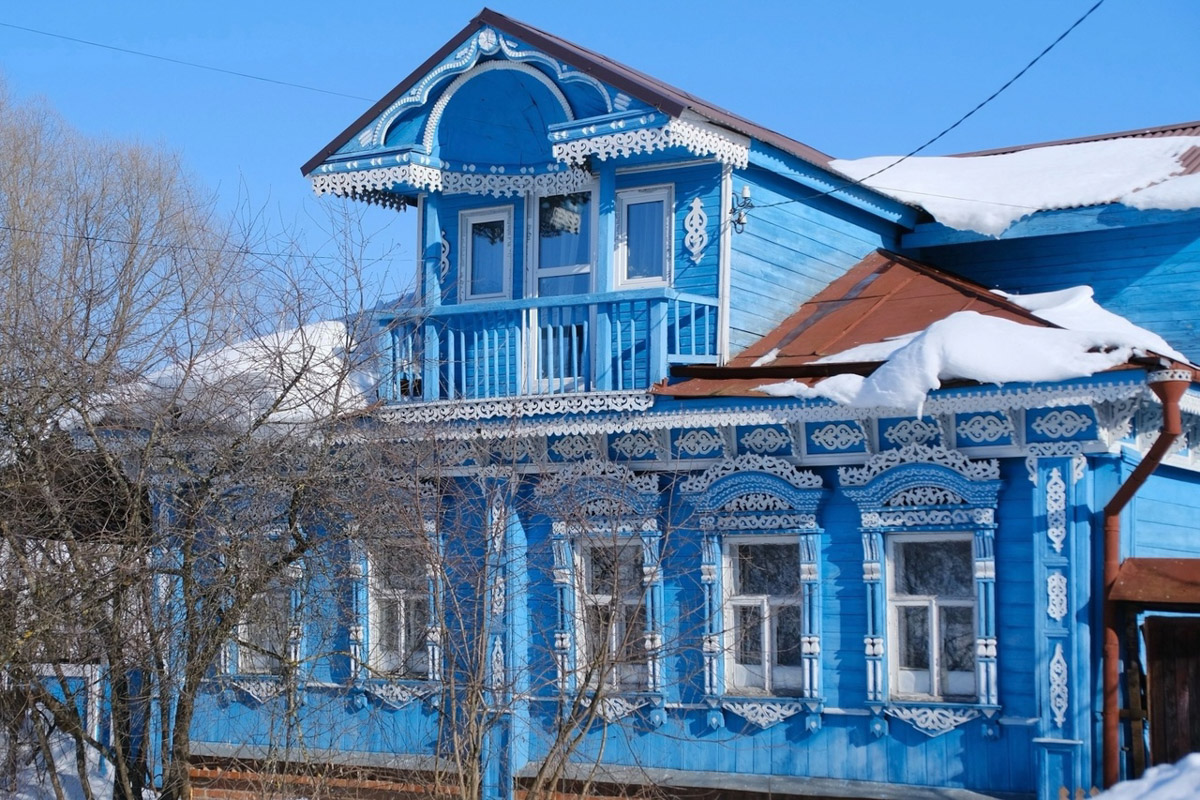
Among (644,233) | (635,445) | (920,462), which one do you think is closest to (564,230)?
(644,233)

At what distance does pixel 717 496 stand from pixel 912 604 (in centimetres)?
164

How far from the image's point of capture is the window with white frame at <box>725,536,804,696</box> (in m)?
11.0

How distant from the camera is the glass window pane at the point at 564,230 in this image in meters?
12.6

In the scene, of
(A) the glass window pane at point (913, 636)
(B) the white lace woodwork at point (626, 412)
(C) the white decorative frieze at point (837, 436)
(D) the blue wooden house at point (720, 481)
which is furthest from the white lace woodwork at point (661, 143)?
(A) the glass window pane at point (913, 636)

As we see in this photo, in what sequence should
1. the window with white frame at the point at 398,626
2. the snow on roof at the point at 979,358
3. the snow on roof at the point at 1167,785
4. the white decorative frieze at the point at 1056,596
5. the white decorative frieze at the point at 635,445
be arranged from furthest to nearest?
1. the white decorative frieze at the point at 635,445
2. the window with white frame at the point at 398,626
3. the white decorative frieze at the point at 1056,596
4. the snow on roof at the point at 979,358
5. the snow on roof at the point at 1167,785

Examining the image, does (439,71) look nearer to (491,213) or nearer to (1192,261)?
(491,213)

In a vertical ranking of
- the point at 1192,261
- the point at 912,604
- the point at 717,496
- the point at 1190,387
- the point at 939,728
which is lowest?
the point at 939,728

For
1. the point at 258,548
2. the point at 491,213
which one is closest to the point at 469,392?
the point at 491,213

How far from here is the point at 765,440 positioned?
1109cm

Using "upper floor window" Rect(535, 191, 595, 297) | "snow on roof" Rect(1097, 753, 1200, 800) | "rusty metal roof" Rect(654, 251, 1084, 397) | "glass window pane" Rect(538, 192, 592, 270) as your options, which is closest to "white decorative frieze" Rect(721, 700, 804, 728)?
"rusty metal roof" Rect(654, 251, 1084, 397)

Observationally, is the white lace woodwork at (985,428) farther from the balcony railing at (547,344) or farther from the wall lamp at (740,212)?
the wall lamp at (740,212)

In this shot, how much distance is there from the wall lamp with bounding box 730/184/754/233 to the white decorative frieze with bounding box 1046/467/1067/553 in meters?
3.22

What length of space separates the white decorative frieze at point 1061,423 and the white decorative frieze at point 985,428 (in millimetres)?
182

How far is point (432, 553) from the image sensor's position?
880 cm
